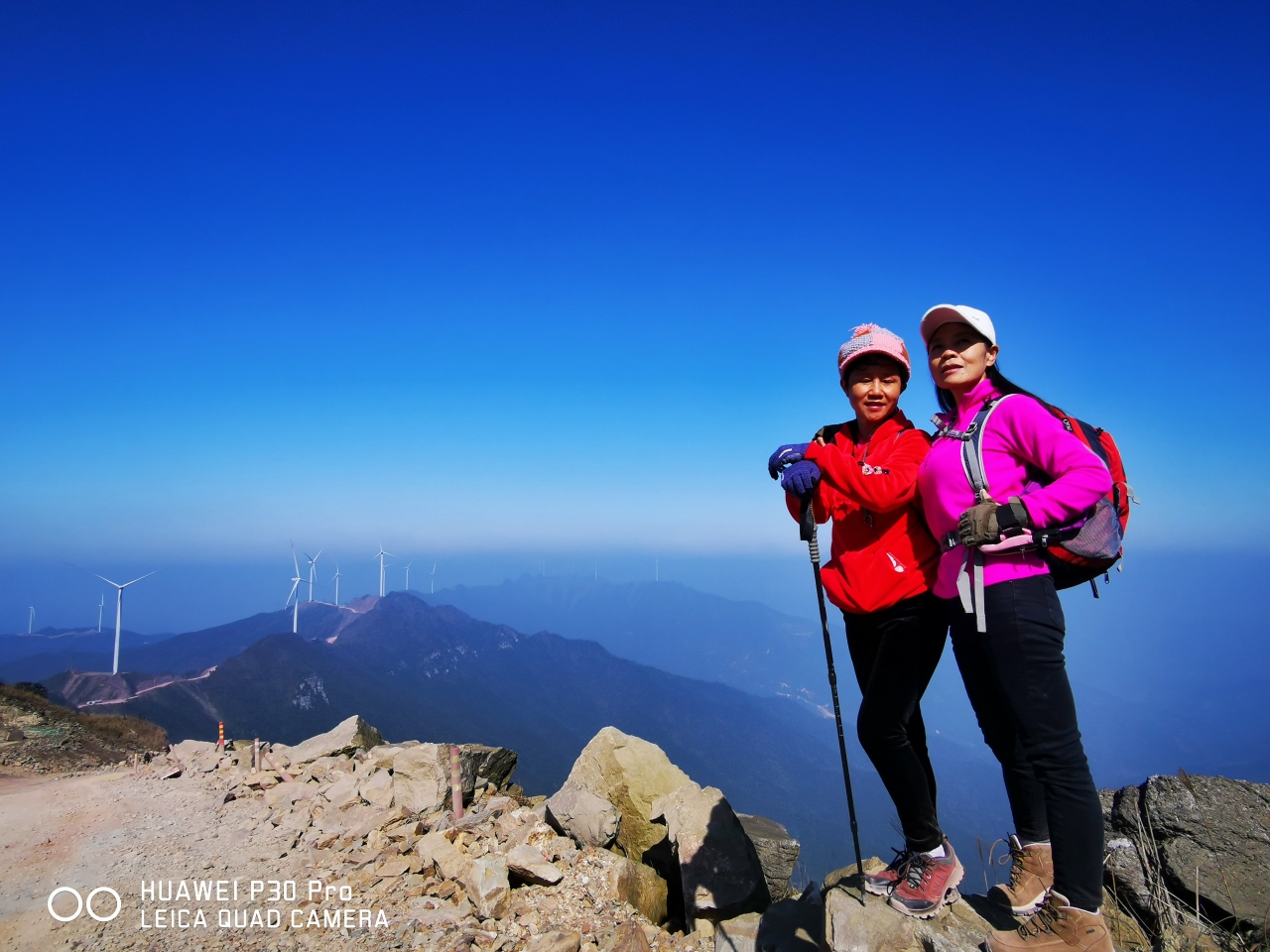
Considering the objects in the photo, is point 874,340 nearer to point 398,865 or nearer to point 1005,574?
point 1005,574

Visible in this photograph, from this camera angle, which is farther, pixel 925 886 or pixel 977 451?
pixel 925 886

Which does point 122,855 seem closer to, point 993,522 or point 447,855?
point 447,855

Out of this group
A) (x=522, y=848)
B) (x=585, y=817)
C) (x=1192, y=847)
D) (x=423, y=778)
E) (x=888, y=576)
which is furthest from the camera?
(x=423, y=778)

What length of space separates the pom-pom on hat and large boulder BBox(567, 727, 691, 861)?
5204mm

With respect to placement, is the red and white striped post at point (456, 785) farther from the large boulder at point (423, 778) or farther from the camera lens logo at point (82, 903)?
the camera lens logo at point (82, 903)

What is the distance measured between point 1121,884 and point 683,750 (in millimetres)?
186846

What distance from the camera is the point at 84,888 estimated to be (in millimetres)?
6480

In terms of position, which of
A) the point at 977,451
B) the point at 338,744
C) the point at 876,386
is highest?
the point at 876,386

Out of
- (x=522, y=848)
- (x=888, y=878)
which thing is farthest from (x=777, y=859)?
(x=888, y=878)

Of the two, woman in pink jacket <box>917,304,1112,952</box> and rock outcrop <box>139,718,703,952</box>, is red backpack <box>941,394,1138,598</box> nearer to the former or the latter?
woman in pink jacket <box>917,304,1112,952</box>

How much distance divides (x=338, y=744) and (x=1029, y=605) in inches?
425

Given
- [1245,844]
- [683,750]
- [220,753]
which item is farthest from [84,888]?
[683,750]

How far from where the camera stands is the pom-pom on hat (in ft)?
11.6

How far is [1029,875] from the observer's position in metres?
3.49
